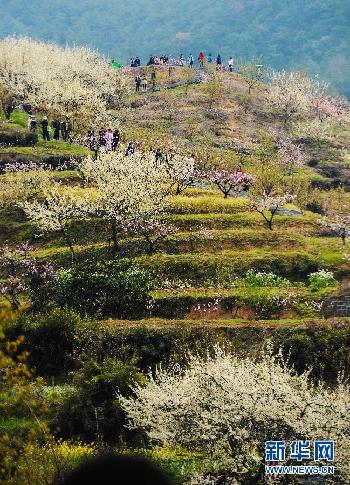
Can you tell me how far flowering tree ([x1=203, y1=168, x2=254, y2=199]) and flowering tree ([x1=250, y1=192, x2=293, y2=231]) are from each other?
12.9 feet

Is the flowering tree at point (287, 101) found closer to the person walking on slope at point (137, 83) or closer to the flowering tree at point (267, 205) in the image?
the person walking on slope at point (137, 83)

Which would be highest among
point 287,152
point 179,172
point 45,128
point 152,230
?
point 45,128

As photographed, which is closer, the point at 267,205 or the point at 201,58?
the point at 267,205

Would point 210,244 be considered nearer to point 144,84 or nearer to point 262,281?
point 262,281

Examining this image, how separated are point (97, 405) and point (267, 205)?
31759 mm

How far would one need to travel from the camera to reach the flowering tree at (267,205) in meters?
57.2

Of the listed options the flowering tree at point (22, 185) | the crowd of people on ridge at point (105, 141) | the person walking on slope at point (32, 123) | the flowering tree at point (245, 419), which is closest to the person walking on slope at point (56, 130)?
the person walking on slope at point (32, 123)

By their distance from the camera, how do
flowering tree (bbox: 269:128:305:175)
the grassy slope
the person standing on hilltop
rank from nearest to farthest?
the grassy slope → the person standing on hilltop → flowering tree (bbox: 269:128:305:175)

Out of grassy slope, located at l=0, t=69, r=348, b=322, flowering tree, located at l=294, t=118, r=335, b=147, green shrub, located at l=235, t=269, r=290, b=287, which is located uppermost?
flowering tree, located at l=294, t=118, r=335, b=147

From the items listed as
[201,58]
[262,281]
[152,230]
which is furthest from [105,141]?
[201,58]

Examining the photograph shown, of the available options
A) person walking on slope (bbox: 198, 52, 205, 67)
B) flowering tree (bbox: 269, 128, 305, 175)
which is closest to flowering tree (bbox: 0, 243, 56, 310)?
flowering tree (bbox: 269, 128, 305, 175)

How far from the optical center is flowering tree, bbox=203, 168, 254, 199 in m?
66.1

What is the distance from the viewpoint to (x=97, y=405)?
102 ft

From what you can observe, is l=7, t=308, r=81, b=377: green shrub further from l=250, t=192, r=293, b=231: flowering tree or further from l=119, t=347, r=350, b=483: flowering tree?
l=250, t=192, r=293, b=231: flowering tree
